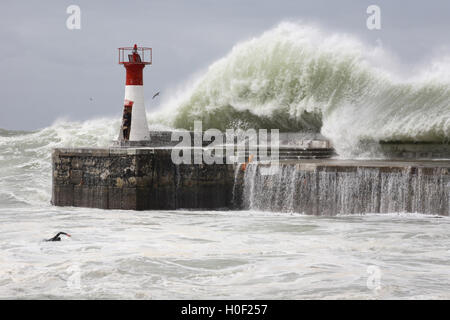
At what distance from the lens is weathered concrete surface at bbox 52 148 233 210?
12391mm

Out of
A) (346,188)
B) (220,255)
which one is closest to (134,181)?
(346,188)

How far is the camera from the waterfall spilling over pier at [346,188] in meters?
10.9

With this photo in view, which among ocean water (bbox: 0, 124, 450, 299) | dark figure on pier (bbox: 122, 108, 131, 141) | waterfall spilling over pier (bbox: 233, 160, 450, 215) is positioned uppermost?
dark figure on pier (bbox: 122, 108, 131, 141)

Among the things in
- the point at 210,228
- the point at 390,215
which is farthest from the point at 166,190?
the point at 390,215

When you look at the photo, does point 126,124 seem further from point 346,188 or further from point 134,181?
point 346,188

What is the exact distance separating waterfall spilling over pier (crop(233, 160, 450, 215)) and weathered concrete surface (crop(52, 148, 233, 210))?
0.57 meters

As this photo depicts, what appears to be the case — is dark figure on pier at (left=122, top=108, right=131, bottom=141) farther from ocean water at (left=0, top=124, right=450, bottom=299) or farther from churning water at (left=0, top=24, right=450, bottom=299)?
ocean water at (left=0, top=124, right=450, bottom=299)

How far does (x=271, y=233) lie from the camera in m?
10.0

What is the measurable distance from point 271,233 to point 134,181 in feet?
10.3

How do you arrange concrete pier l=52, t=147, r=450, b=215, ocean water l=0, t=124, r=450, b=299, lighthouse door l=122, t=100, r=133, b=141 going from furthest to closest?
lighthouse door l=122, t=100, r=133, b=141 < concrete pier l=52, t=147, r=450, b=215 < ocean water l=0, t=124, r=450, b=299

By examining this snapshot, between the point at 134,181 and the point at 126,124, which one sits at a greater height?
the point at 126,124

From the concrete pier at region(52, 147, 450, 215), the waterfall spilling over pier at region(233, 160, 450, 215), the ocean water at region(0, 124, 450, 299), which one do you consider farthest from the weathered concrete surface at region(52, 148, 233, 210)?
the waterfall spilling over pier at region(233, 160, 450, 215)

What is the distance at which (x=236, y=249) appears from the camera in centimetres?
884
